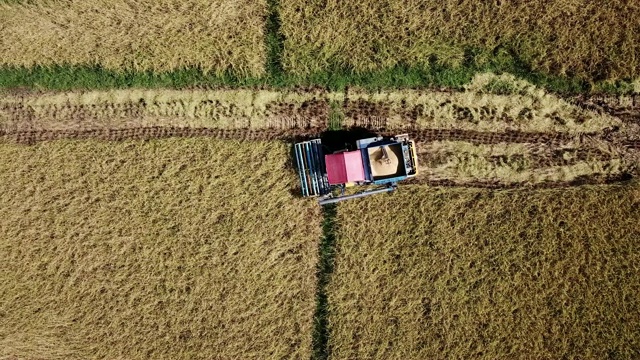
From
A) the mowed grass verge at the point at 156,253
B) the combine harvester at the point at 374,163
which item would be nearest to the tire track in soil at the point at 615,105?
the combine harvester at the point at 374,163

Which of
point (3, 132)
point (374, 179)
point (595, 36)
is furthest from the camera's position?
point (3, 132)

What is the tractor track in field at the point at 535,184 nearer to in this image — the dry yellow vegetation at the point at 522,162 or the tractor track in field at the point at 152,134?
the dry yellow vegetation at the point at 522,162

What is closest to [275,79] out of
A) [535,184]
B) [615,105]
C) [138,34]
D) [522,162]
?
[138,34]

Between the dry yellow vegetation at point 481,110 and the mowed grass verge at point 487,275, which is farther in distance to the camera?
the dry yellow vegetation at point 481,110

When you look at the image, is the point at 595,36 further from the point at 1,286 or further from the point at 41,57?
the point at 1,286

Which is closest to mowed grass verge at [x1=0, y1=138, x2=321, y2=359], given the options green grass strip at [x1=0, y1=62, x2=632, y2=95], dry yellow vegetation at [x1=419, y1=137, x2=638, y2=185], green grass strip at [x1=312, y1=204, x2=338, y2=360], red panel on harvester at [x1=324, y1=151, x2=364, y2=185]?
green grass strip at [x1=312, y1=204, x2=338, y2=360]

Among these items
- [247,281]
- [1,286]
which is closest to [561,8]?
[247,281]

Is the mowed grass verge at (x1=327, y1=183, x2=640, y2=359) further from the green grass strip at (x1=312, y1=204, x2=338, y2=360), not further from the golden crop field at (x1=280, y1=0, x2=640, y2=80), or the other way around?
the golden crop field at (x1=280, y1=0, x2=640, y2=80)
